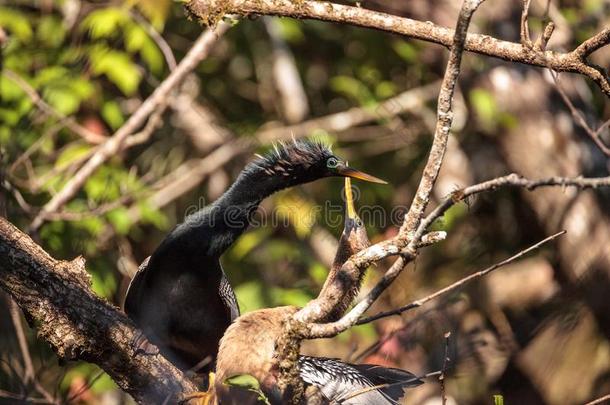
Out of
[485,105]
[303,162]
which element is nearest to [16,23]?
[303,162]

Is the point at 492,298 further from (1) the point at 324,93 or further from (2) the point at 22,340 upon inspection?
(2) the point at 22,340

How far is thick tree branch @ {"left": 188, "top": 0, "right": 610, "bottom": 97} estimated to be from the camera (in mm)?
2984

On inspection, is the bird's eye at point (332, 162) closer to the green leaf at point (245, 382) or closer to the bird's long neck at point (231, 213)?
the bird's long neck at point (231, 213)

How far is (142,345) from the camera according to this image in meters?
3.25

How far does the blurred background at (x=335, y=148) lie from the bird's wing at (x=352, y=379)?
2.96ft

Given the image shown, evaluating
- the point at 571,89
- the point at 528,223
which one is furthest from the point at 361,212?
the point at 571,89

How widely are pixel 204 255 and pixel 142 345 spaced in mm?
877

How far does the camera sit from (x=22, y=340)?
4781 millimetres

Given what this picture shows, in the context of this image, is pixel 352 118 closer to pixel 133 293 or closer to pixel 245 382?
pixel 133 293

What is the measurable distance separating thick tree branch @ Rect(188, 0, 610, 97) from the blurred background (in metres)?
2.03

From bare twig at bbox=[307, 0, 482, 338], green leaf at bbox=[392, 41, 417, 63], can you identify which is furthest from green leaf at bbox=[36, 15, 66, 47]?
bare twig at bbox=[307, 0, 482, 338]

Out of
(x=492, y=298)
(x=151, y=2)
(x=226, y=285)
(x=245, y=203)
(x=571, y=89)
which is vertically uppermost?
(x=151, y=2)

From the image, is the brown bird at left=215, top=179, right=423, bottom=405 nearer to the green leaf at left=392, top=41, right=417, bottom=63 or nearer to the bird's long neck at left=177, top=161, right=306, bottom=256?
the bird's long neck at left=177, top=161, right=306, bottom=256

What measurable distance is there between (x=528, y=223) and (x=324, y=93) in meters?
2.48
